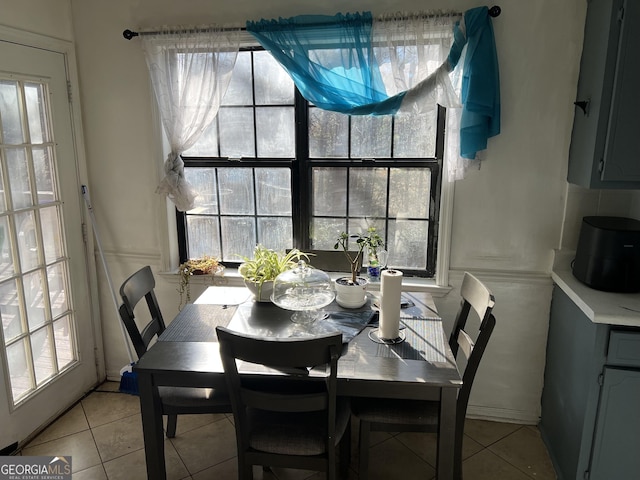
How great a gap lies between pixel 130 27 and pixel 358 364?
221 centimetres

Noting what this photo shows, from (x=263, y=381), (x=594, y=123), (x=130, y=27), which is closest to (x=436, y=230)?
(x=594, y=123)

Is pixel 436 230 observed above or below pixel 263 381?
above

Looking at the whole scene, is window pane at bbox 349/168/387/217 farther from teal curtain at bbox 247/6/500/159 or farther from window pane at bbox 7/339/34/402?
window pane at bbox 7/339/34/402

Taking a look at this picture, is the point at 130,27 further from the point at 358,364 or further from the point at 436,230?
the point at 358,364

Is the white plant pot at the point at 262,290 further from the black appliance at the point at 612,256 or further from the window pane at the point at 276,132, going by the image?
the black appliance at the point at 612,256

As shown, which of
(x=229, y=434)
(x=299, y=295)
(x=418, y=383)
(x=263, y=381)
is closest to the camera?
(x=418, y=383)

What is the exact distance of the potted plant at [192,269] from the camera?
279cm

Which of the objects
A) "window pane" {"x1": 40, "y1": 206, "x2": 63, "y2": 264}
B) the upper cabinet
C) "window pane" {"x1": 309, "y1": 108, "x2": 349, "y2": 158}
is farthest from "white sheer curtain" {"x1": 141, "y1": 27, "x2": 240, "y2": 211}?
the upper cabinet

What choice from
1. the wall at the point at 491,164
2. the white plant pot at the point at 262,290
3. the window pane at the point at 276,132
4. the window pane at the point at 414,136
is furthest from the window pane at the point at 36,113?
the window pane at the point at 414,136

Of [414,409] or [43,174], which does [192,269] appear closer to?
[43,174]

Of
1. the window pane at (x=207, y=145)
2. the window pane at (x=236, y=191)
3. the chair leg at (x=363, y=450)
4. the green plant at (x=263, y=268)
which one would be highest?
the window pane at (x=207, y=145)

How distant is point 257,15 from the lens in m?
2.48

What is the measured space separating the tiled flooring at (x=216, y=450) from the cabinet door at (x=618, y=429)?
14.0 inches

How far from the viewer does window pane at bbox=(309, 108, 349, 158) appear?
267cm
